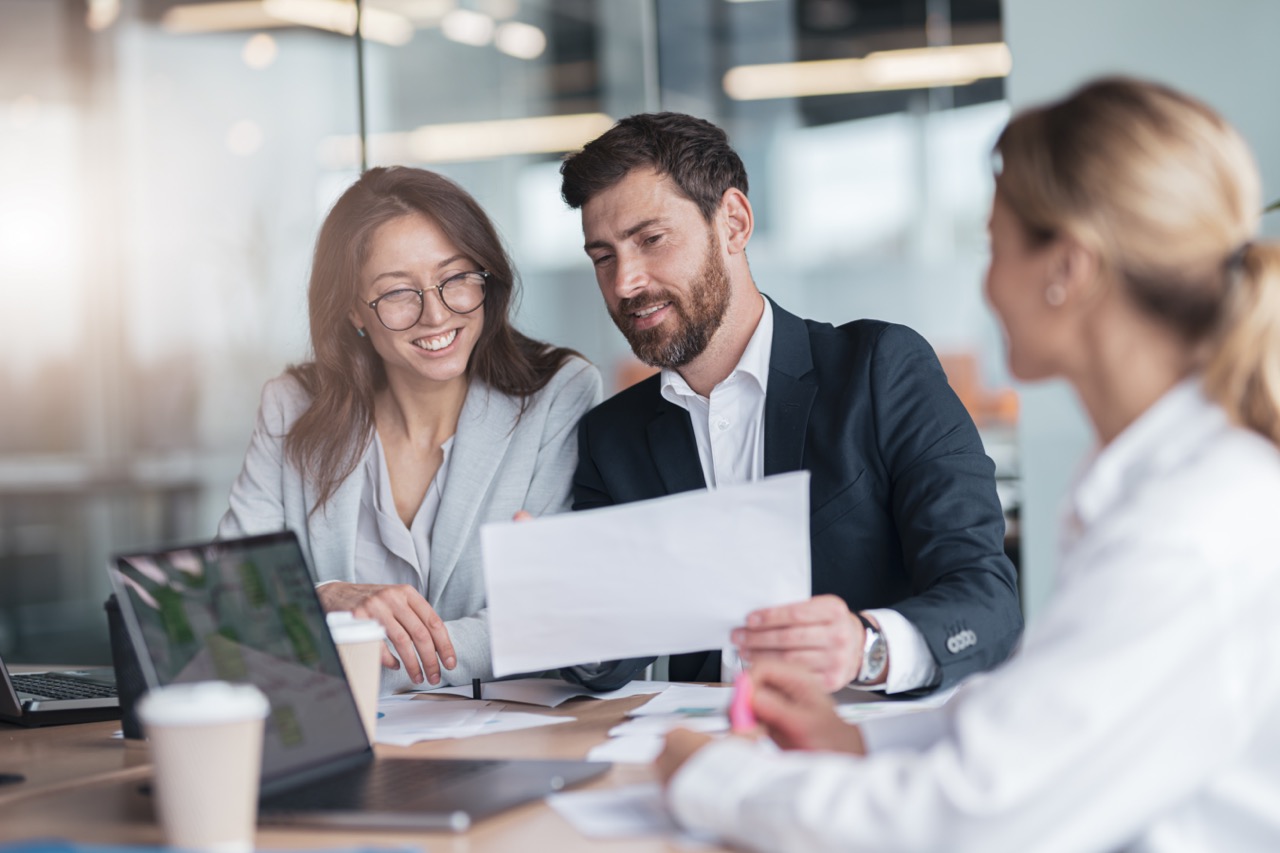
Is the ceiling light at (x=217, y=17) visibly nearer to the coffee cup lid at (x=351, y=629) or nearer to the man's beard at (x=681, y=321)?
the man's beard at (x=681, y=321)

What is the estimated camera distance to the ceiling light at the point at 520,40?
16.3ft

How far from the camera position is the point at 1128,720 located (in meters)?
0.92

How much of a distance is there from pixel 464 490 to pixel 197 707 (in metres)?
1.29

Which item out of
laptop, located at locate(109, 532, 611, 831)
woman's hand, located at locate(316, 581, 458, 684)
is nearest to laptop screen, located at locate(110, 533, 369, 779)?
laptop, located at locate(109, 532, 611, 831)

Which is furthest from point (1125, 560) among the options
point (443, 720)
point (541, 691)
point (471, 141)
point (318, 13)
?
point (318, 13)

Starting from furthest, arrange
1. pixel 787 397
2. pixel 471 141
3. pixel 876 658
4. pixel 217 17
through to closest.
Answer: pixel 217 17, pixel 471 141, pixel 787 397, pixel 876 658

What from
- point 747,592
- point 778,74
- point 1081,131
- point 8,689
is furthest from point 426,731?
point 778,74

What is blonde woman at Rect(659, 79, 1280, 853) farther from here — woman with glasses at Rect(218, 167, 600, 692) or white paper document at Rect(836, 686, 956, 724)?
woman with glasses at Rect(218, 167, 600, 692)

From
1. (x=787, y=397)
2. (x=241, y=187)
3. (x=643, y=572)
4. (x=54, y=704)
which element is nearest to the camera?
(x=643, y=572)

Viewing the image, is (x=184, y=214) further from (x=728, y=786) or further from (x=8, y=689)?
(x=728, y=786)

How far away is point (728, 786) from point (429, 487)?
4.71 ft

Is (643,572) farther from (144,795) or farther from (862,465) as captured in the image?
(862,465)

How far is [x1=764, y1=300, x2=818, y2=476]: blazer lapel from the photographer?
7.12 ft

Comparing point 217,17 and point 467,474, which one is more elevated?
point 217,17
